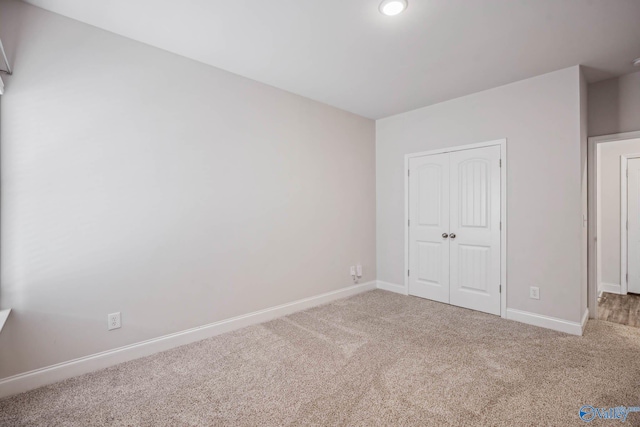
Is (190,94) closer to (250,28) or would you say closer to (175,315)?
(250,28)

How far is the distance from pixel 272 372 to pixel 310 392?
0.38 meters

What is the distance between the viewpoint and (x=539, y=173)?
3016 millimetres

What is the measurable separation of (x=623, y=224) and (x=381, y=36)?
4508mm

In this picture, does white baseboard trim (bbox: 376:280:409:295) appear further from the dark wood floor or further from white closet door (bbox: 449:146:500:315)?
the dark wood floor

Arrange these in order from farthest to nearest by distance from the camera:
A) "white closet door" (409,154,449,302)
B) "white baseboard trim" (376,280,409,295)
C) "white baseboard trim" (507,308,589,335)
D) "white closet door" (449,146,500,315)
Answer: "white baseboard trim" (376,280,409,295), "white closet door" (409,154,449,302), "white closet door" (449,146,500,315), "white baseboard trim" (507,308,589,335)

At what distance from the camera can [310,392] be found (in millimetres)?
1913

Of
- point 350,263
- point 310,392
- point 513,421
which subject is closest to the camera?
point 513,421

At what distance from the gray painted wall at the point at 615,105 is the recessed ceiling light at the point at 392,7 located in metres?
2.66

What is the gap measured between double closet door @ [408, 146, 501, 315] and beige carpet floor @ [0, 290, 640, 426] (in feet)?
2.26

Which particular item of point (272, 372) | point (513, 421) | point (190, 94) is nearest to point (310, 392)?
point (272, 372)

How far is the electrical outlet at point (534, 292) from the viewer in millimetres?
3031

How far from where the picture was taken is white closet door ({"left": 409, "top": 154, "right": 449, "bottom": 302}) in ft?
12.3

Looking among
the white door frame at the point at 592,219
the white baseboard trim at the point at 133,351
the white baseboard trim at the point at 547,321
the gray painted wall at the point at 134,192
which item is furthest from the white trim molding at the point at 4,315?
the white door frame at the point at 592,219

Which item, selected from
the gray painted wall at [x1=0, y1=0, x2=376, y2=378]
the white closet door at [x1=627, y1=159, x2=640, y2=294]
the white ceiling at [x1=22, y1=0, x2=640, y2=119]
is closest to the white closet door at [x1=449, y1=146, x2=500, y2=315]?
the white ceiling at [x1=22, y1=0, x2=640, y2=119]
